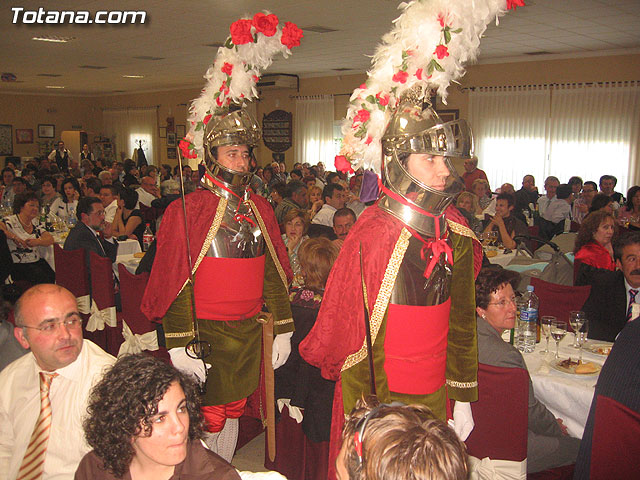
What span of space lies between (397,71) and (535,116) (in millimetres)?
10479

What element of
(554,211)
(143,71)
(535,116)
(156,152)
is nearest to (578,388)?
(554,211)

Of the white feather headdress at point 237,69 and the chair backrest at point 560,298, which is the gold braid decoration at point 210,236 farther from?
the chair backrest at point 560,298

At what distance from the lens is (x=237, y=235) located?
2846mm

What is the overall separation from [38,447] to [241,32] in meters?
2.03

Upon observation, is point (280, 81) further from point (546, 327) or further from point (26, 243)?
point (546, 327)

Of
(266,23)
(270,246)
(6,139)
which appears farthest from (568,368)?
(6,139)

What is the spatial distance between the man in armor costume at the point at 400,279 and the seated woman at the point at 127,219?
210 inches

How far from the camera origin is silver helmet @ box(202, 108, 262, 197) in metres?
2.82

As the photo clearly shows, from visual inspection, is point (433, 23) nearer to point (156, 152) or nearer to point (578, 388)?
point (578, 388)

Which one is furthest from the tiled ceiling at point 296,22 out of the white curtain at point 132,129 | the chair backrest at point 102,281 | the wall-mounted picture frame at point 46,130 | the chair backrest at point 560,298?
the wall-mounted picture frame at point 46,130

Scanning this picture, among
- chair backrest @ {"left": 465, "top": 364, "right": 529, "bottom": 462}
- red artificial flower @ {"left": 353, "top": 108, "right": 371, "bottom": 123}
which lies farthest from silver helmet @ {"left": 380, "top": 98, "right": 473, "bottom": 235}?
chair backrest @ {"left": 465, "top": 364, "right": 529, "bottom": 462}

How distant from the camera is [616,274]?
12.4 ft

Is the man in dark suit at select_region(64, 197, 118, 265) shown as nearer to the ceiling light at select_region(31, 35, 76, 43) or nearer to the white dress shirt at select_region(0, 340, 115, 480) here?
the white dress shirt at select_region(0, 340, 115, 480)

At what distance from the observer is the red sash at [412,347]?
6.97 feet
